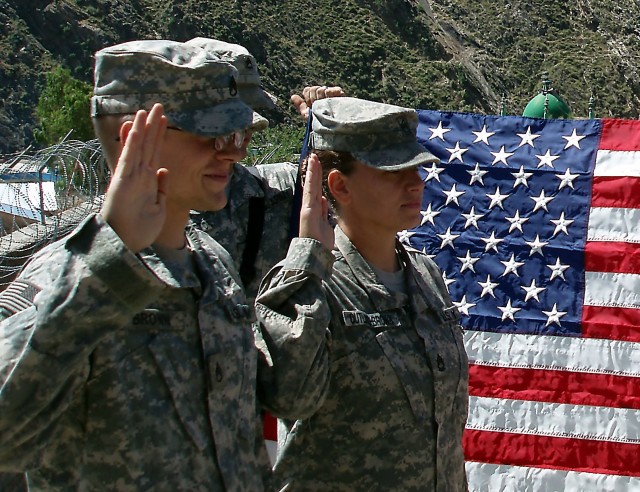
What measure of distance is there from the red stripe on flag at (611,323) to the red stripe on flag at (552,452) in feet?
1.61

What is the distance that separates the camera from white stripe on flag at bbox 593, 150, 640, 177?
5.33 metres

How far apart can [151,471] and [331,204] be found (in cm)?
108

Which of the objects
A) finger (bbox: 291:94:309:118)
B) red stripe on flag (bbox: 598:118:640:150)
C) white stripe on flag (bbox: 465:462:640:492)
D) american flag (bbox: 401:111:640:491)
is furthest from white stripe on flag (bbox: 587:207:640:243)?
Result: finger (bbox: 291:94:309:118)

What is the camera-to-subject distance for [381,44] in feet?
214

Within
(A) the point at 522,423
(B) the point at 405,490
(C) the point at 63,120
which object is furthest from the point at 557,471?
(C) the point at 63,120

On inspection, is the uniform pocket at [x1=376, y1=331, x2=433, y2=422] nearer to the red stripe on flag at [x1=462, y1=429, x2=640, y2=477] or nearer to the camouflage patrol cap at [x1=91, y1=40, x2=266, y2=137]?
the camouflage patrol cap at [x1=91, y1=40, x2=266, y2=137]

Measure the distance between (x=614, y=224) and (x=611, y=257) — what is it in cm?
16

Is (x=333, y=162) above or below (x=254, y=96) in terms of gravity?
below

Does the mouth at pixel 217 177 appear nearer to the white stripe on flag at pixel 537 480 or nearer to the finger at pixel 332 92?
the finger at pixel 332 92

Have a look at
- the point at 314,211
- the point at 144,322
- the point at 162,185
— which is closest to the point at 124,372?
the point at 144,322

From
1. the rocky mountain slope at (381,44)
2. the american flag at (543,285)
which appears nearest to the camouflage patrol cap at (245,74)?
the american flag at (543,285)

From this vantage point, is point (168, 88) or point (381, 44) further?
point (381, 44)

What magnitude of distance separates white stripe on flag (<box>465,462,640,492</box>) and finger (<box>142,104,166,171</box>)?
3.53m

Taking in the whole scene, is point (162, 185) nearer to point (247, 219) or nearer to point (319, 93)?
point (319, 93)
